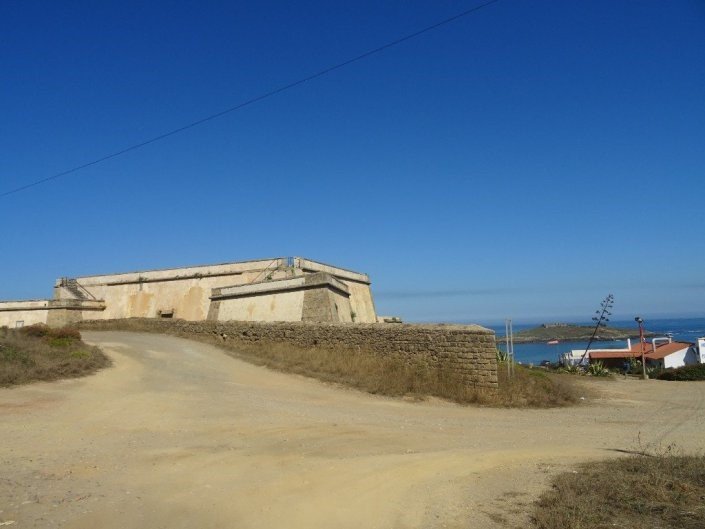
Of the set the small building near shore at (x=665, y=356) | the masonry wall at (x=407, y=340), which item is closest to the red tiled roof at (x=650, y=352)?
the small building near shore at (x=665, y=356)

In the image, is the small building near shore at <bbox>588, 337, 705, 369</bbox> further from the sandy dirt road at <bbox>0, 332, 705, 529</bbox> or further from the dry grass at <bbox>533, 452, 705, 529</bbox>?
the dry grass at <bbox>533, 452, 705, 529</bbox>

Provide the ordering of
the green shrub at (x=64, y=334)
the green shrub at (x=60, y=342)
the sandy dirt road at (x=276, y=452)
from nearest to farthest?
the sandy dirt road at (x=276, y=452), the green shrub at (x=60, y=342), the green shrub at (x=64, y=334)

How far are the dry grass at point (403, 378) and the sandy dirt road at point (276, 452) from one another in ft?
2.26

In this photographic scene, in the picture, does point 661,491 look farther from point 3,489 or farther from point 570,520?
point 3,489

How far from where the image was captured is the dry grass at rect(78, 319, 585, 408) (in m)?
14.3

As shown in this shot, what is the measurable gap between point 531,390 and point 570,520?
419 inches

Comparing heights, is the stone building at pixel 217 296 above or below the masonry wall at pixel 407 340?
above

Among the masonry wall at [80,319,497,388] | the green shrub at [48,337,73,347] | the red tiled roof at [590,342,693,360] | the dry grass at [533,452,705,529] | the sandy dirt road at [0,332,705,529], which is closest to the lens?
the dry grass at [533,452,705,529]

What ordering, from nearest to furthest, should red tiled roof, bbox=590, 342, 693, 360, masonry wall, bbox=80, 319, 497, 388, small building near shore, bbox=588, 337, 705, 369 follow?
masonry wall, bbox=80, 319, 497, 388 → small building near shore, bbox=588, 337, 705, 369 → red tiled roof, bbox=590, 342, 693, 360

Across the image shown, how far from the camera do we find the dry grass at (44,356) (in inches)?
515

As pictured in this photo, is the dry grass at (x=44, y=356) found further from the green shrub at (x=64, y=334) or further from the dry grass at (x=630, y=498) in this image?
the dry grass at (x=630, y=498)

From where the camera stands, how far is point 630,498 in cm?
545

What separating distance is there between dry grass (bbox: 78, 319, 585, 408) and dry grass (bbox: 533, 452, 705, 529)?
24.9 ft

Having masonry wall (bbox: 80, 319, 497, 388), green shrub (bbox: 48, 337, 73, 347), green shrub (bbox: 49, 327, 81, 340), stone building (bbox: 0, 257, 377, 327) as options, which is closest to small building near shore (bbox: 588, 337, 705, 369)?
stone building (bbox: 0, 257, 377, 327)
